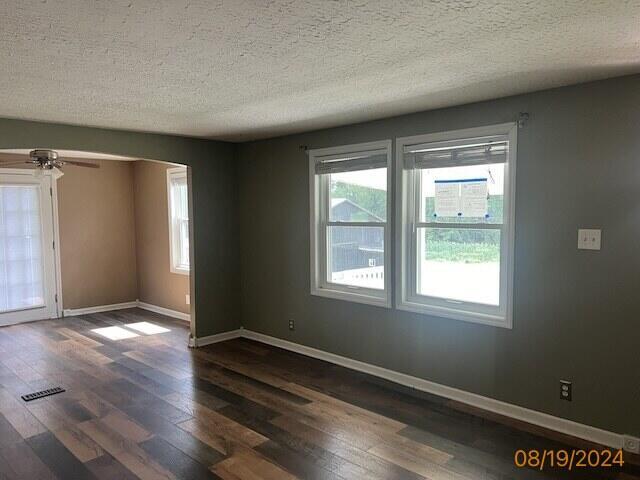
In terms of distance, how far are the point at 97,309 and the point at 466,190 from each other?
19.2 feet

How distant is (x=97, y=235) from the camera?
7.16 meters

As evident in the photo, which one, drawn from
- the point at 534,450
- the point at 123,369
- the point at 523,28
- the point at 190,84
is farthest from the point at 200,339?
the point at 523,28

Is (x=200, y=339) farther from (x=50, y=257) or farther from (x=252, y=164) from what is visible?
(x=50, y=257)

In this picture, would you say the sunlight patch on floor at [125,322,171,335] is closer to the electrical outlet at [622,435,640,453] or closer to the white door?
the white door

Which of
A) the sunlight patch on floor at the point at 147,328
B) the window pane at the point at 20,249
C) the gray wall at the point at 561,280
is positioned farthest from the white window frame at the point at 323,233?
the window pane at the point at 20,249

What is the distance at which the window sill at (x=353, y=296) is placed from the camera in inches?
166

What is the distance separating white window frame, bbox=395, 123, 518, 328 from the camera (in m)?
3.37

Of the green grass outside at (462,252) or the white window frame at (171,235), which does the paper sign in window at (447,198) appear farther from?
the white window frame at (171,235)

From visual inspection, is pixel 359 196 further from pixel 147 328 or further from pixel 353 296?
pixel 147 328

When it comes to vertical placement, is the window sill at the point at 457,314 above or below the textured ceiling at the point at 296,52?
below

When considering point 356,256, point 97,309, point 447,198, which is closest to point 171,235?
point 97,309

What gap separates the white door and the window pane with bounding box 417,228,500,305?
5296 millimetres

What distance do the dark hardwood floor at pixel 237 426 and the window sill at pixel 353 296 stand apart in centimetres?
67

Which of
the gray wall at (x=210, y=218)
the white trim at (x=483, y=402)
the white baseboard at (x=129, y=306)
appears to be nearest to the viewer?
the white trim at (x=483, y=402)
